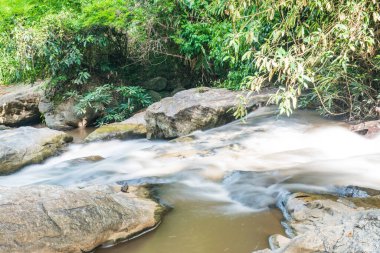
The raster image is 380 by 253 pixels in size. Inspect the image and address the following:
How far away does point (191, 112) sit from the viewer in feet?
24.7

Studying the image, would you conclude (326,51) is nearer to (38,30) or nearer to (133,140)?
(133,140)

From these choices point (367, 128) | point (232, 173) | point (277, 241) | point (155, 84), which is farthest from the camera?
point (155, 84)

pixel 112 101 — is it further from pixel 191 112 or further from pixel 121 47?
pixel 191 112

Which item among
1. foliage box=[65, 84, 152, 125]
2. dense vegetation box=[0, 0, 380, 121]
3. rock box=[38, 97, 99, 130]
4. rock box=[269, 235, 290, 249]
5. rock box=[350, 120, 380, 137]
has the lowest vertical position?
rock box=[38, 97, 99, 130]

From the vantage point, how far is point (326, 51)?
187 inches

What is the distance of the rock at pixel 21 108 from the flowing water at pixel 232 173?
17.1ft

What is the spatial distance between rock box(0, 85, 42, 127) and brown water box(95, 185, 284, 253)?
9219 millimetres

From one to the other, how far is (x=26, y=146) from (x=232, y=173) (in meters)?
4.12

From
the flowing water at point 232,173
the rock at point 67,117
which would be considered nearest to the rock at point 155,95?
the rock at point 67,117

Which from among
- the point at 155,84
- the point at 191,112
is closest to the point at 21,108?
the point at 155,84

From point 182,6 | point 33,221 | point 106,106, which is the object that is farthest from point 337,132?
point 106,106

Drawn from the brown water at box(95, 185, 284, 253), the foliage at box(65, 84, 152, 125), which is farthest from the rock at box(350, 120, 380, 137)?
the foliage at box(65, 84, 152, 125)

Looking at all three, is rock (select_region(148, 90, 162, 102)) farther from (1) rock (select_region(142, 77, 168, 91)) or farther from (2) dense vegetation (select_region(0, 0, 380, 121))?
(2) dense vegetation (select_region(0, 0, 380, 121))

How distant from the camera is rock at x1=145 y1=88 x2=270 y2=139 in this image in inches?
294
